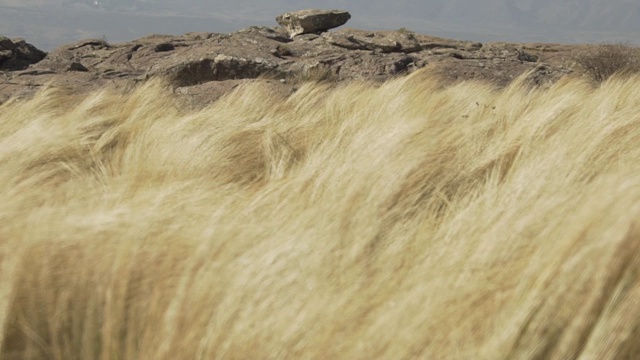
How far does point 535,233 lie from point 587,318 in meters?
0.32

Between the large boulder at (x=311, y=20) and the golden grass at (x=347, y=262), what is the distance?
386 inches

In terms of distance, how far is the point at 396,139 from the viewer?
2.77 meters

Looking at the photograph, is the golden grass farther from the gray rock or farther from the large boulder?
the large boulder

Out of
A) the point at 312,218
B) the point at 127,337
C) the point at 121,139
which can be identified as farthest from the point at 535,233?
the point at 121,139

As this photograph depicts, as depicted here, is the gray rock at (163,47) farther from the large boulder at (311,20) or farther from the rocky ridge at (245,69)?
the large boulder at (311,20)

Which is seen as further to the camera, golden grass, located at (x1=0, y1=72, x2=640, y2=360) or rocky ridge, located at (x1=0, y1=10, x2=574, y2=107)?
rocky ridge, located at (x1=0, y1=10, x2=574, y2=107)

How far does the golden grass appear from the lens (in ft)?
4.95

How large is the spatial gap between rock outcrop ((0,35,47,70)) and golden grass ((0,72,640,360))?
19.8ft

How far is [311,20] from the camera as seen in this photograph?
1255 centimetres

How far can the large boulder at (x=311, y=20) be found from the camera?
40.6 ft

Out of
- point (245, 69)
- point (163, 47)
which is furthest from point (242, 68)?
point (163, 47)

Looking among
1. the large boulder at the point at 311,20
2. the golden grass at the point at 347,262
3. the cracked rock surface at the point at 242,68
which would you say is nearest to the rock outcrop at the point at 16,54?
the cracked rock surface at the point at 242,68

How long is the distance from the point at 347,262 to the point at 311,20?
1119 cm

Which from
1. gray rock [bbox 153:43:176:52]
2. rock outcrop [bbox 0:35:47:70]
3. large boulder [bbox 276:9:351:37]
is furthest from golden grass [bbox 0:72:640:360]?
large boulder [bbox 276:9:351:37]
